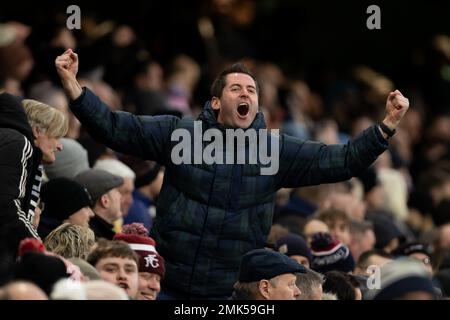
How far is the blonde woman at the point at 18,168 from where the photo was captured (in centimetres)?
883

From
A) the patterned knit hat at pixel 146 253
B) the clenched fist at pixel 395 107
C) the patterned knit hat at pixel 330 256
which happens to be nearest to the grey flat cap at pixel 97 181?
the patterned knit hat at pixel 330 256

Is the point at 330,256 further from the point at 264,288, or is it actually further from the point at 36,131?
the point at 264,288

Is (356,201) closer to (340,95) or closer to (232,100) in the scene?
(232,100)

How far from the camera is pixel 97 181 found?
11.2m

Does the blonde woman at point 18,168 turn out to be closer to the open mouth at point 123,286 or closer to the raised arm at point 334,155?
the open mouth at point 123,286

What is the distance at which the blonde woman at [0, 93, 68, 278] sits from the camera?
883 centimetres

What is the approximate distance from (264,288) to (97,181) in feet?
9.34

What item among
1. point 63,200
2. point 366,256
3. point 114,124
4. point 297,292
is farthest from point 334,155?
point 366,256

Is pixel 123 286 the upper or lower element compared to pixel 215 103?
lower

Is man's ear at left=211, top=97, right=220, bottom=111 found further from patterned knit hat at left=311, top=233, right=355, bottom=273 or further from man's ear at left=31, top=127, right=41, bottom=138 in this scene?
patterned knit hat at left=311, top=233, right=355, bottom=273

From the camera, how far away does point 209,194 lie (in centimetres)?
942

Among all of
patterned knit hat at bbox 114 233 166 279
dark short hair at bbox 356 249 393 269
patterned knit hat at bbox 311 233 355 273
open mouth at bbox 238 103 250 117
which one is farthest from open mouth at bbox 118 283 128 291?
dark short hair at bbox 356 249 393 269

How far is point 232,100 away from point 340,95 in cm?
1233
